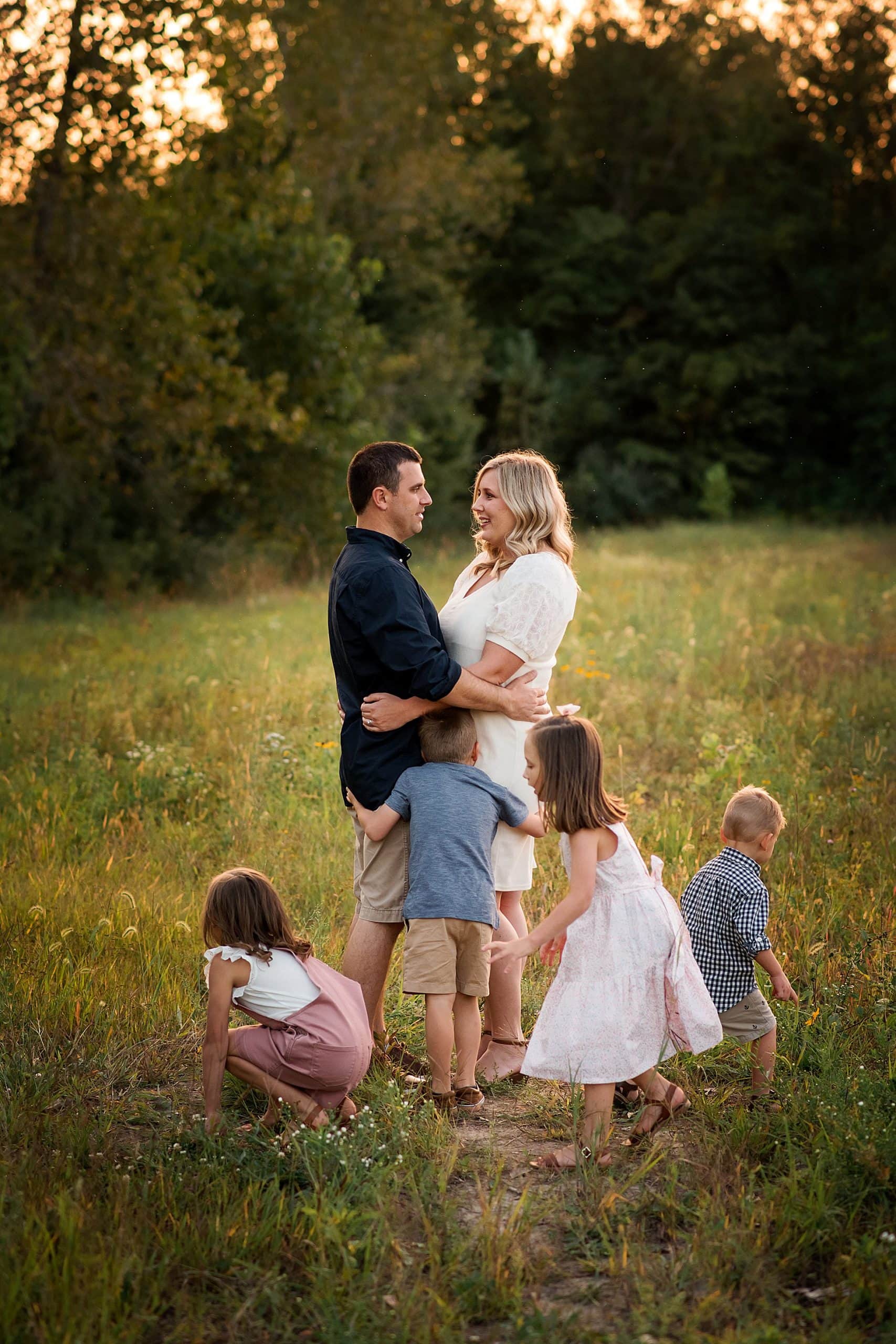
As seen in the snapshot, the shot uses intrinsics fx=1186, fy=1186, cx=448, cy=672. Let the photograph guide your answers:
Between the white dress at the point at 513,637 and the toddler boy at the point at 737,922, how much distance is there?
2.19ft

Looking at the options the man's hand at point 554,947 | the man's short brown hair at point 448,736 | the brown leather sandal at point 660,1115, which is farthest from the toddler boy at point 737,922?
the man's short brown hair at point 448,736

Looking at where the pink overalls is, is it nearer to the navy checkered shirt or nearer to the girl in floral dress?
the girl in floral dress

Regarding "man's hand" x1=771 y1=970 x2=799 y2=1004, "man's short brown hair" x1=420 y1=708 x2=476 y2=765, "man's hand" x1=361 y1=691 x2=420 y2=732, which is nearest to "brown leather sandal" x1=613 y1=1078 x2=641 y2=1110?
"man's hand" x1=771 y1=970 x2=799 y2=1004

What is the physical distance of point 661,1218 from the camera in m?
3.42

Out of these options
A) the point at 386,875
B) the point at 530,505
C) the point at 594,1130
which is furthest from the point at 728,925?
the point at 530,505

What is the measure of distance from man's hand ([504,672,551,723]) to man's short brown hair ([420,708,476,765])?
155mm

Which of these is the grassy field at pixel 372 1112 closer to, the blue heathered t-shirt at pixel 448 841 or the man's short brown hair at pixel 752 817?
the blue heathered t-shirt at pixel 448 841

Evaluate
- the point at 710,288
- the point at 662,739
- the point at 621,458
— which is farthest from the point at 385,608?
the point at 710,288

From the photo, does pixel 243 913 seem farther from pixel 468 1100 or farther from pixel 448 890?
pixel 468 1100

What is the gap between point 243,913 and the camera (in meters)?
3.87

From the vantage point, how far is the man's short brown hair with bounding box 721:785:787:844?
13.6 ft

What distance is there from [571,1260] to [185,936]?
8.51 feet

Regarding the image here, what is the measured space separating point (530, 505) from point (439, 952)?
1610 mm

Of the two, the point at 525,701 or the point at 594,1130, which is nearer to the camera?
the point at 594,1130
